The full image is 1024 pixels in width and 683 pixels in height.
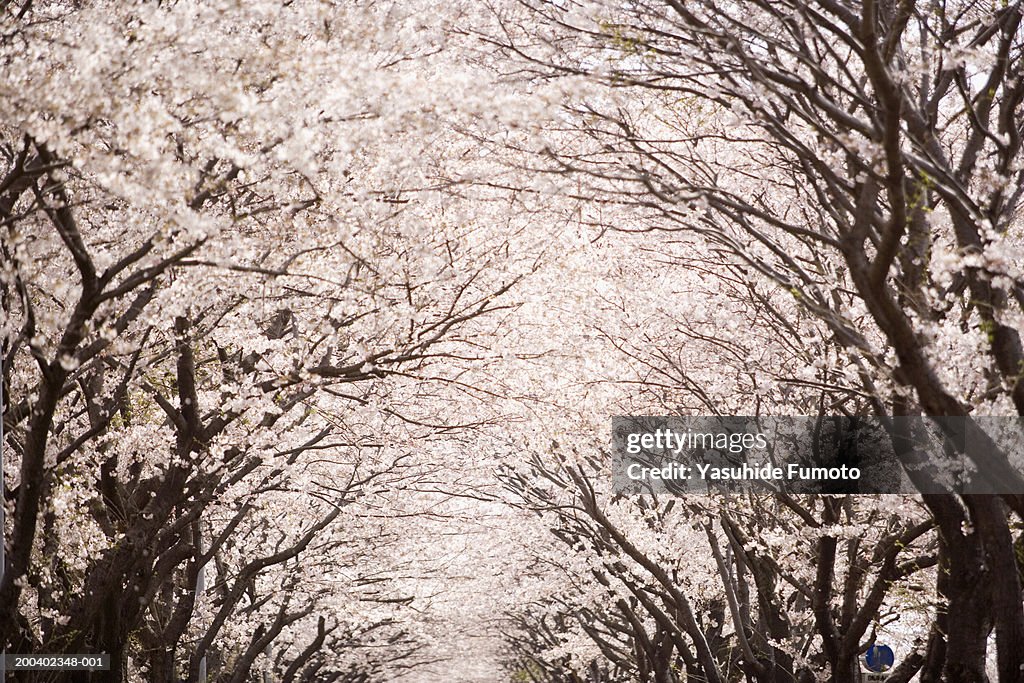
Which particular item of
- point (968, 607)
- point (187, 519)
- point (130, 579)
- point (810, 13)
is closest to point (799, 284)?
point (810, 13)

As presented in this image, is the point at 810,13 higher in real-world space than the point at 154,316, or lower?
higher

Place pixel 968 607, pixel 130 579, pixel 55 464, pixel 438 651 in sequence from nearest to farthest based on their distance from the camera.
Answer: pixel 968 607 → pixel 55 464 → pixel 130 579 → pixel 438 651

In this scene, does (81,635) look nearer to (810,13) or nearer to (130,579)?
(130,579)

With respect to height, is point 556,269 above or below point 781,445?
above

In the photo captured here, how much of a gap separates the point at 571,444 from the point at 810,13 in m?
8.25

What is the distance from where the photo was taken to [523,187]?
28.7 feet

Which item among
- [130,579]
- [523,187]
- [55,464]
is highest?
[523,187]

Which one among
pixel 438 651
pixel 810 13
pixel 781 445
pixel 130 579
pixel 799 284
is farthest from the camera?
pixel 438 651

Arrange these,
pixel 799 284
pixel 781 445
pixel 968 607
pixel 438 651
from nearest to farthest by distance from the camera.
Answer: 1. pixel 799 284
2. pixel 968 607
3. pixel 781 445
4. pixel 438 651

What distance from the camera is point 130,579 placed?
12.0m

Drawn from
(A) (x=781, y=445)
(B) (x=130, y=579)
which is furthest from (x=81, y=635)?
(A) (x=781, y=445)

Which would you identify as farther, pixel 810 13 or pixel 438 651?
pixel 438 651

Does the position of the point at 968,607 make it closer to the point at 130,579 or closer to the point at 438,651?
the point at 130,579

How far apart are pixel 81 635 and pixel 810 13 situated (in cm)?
916
